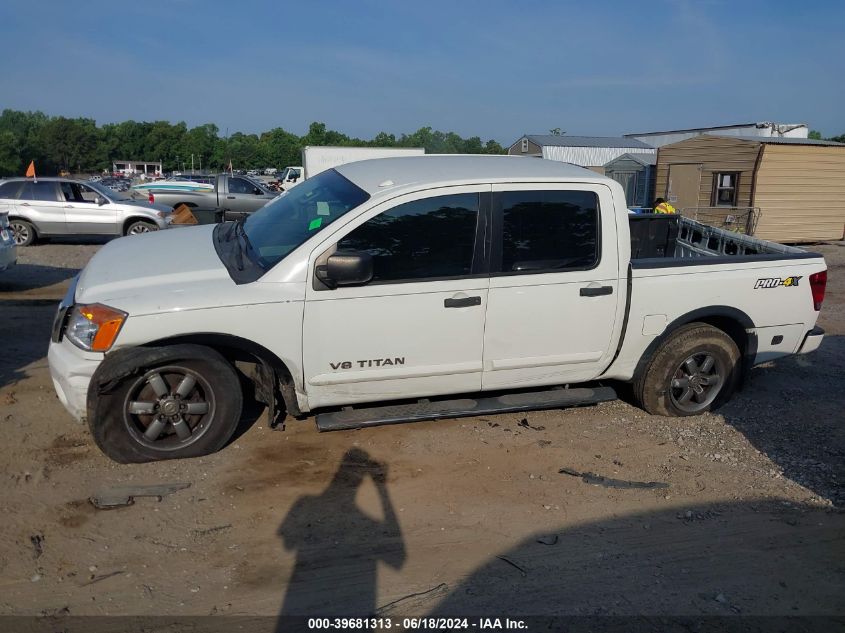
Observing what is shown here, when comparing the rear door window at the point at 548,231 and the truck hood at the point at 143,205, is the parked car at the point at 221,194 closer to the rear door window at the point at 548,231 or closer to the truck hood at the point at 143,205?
the truck hood at the point at 143,205

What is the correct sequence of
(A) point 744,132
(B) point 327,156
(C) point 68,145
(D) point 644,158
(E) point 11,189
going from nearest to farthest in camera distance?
1. (E) point 11,189
2. (B) point 327,156
3. (D) point 644,158
4. (A) point 744,132
5. (C) point 68,145

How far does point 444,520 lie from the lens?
13.1ft

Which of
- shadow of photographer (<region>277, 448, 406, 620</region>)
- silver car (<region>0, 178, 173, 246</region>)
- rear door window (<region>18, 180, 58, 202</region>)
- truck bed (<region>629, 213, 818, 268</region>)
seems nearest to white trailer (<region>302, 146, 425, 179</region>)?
silver car (<region>0, 178, 173, 246</region>)

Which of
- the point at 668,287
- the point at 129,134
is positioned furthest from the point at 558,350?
the point at 129,134

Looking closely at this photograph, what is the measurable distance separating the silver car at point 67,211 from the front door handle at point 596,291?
11687 millimetres

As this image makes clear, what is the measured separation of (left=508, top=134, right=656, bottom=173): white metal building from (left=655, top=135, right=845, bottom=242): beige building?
20.4 meters

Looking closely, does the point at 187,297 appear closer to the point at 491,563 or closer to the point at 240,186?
the point at 491,563

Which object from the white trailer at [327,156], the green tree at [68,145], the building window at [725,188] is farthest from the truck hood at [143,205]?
the green tree at [68,145]

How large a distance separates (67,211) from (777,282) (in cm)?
1369

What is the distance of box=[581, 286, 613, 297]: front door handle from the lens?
4859 mm

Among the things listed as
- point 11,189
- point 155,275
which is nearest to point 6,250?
point 11,189

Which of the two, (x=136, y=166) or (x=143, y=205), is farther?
(x=136, y=166)

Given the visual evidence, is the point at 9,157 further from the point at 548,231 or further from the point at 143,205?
the point at 548,231

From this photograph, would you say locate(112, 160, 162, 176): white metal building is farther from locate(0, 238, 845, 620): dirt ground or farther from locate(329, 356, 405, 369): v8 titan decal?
locate(329, 356, 405, 369): v8 titan decal
